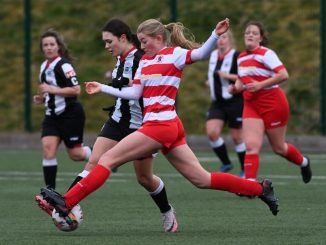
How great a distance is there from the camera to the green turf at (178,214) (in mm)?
10469

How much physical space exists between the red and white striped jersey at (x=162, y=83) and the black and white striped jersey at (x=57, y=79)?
389cm

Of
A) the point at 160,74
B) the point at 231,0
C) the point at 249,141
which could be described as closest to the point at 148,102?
the point at 160,74

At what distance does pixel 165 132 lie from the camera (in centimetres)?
1048

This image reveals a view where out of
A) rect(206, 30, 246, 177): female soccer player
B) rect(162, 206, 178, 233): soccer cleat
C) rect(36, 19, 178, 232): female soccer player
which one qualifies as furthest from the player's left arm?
rect(206, 30, 246, 177): female soccer player

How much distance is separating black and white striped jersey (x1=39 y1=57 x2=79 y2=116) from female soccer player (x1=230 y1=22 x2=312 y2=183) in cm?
193

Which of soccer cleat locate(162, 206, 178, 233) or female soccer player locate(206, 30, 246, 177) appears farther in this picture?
female soccer player locate(206, 30, 246, 177)

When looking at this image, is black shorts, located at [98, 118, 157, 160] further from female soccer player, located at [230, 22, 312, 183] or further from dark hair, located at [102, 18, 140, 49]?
female soccer player, located at [230, 22, 312, 183]

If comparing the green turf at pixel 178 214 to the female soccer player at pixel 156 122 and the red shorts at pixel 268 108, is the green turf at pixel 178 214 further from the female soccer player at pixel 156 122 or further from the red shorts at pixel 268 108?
the red shorts at pixel 268 108

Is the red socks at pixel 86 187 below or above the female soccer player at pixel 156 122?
below

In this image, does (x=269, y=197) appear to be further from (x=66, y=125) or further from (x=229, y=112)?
(x=229, y=112)

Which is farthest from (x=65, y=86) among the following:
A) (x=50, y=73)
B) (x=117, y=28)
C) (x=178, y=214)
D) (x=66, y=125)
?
(x=117, y=28)

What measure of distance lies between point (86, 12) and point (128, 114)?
16419 mm

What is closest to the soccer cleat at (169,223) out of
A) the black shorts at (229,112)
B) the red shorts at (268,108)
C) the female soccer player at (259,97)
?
the female soccer player at (259,97)

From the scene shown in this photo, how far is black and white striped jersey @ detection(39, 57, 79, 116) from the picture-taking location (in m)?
14.5
